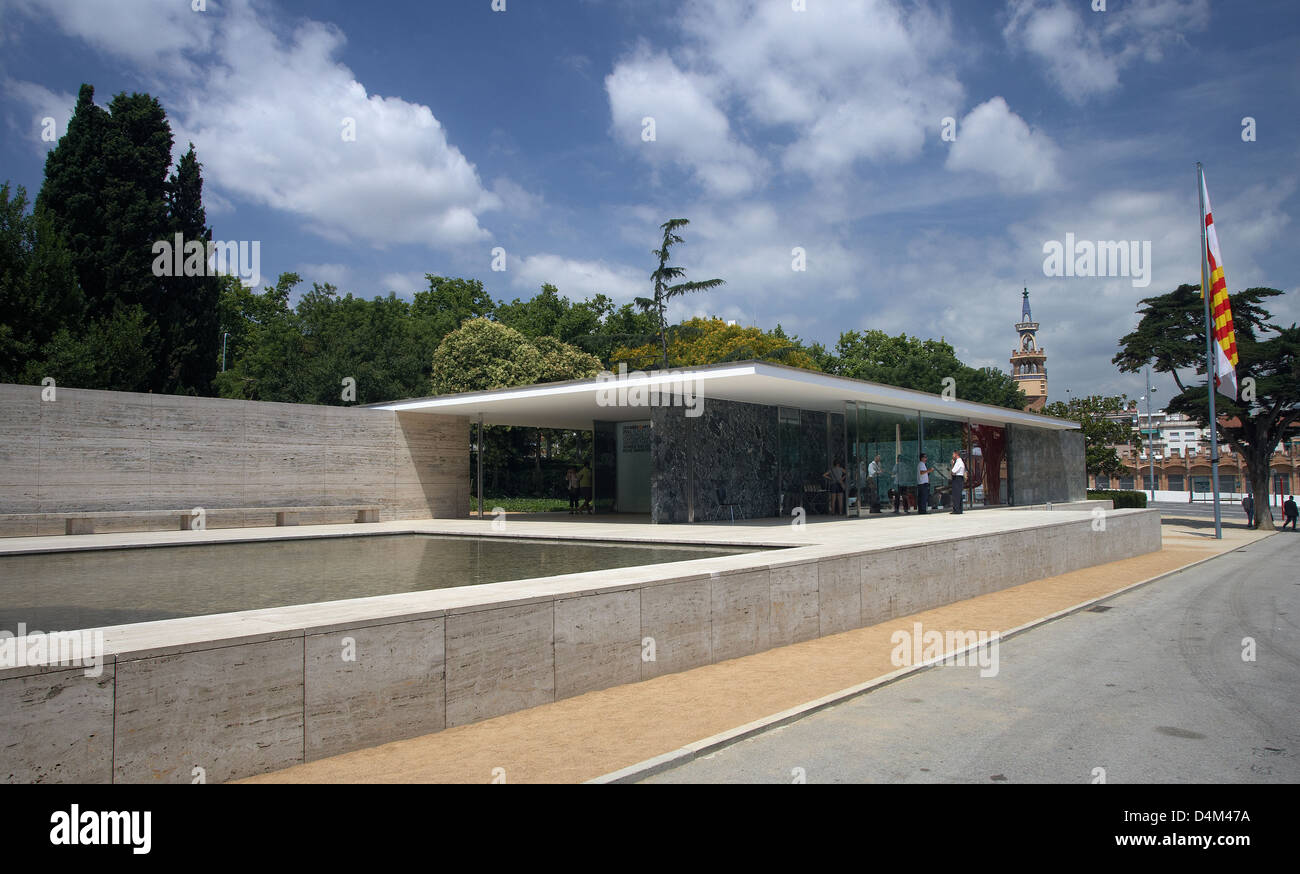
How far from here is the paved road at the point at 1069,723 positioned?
14.8ft

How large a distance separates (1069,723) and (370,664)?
4.55m

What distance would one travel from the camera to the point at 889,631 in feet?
30.1

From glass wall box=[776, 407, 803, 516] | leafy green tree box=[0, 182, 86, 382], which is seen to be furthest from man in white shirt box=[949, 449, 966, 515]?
leafy green tree box=[0, 182, 86, 382]

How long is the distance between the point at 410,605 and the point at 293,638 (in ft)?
3.23

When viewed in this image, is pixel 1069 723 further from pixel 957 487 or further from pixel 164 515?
pixel 164 515

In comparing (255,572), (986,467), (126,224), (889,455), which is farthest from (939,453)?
(126,224)

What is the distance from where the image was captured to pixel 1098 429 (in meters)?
54.9

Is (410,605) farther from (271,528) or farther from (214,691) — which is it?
(271,528)

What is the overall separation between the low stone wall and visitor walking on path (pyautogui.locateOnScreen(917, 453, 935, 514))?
1356cm

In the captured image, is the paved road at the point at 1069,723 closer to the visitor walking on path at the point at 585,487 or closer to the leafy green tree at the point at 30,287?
the visitor walking on path at the point at 585,487

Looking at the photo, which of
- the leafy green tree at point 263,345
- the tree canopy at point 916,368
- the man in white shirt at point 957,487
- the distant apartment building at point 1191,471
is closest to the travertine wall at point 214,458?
the man in white shirt at point 957,487

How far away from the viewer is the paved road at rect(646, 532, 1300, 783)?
452cm

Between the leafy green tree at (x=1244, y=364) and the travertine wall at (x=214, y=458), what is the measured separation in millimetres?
27762

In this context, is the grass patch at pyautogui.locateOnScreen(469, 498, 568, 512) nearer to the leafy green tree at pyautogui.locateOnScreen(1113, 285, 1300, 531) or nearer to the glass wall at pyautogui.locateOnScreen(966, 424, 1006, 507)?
the glass wall at pyautogui.locateOnScreen(966, 424, 1006, 507)
